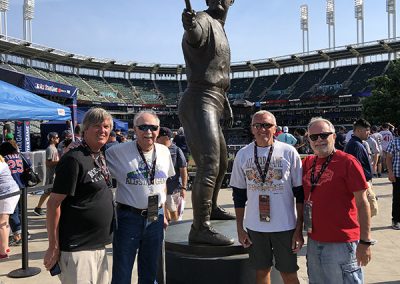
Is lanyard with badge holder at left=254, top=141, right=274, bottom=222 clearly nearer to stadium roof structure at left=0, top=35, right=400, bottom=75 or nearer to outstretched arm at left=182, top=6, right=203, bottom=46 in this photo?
outstretched arm at left=182, top=6, right=203, bottom=46

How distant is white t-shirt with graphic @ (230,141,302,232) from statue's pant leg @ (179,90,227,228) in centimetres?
63

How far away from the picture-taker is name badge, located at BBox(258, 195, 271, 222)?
2.74 m

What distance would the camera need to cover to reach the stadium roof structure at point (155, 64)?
4525 cm

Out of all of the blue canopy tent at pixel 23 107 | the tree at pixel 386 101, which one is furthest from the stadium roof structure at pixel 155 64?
the blue canopy tent at pixel 23 107

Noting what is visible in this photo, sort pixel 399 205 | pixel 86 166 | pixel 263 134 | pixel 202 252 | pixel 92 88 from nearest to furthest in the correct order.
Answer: pixel 86 166 → pixel 263 134 → pixel 202 252 → pixel 399 205 → pixel 92 88

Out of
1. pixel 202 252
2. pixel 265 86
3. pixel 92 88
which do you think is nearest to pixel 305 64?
pixel 265 86

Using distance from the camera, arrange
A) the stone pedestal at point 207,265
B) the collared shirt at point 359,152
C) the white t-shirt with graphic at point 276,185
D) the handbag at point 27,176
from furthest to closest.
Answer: the handbag at point 27,176, the collared shirt at point 359,152, the stone pedestal at point 207,265, the white t-shirt with graphic at point 276,185

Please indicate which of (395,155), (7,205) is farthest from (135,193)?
(395,155)

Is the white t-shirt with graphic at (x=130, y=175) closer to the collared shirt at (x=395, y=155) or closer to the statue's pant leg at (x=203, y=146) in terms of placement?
the statue's pant leg at (x=203, y=146)

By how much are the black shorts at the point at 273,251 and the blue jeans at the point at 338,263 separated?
0.21 meters

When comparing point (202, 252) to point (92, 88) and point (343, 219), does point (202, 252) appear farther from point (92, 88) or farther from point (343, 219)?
point (92, 88)

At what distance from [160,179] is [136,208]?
0.29 m

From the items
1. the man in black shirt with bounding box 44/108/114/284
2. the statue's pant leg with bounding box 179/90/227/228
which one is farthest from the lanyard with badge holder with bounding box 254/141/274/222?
the man in black shirt with bounding box 44/108/114/284

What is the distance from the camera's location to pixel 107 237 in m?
2.58
